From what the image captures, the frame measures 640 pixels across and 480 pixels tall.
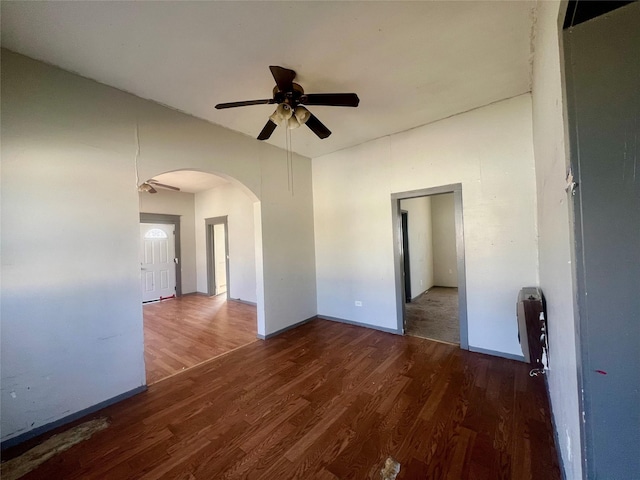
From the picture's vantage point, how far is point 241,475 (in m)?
1.43

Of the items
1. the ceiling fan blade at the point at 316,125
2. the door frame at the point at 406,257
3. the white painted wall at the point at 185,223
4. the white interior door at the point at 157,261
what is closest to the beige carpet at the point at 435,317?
the door frame at the point at 406,257

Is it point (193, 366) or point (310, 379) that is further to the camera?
point (193, 366)

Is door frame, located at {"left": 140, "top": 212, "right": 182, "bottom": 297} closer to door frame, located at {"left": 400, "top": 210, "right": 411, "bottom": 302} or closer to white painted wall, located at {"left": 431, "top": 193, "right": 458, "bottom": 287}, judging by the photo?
door frame, located at {"left": 400, "top": 210, "right": 411, "bottom": 302}

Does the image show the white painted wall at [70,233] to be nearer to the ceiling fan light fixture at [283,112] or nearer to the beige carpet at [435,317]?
the ceiling fan light fixture at [283,112]

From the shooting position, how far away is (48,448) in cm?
167

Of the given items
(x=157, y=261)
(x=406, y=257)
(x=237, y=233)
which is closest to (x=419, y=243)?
(x=406, y=257)

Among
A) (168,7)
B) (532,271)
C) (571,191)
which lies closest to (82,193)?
(168,7)

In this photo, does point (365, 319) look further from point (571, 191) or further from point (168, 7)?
point (168, 7)

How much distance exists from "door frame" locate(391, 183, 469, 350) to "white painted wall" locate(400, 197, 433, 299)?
1.69 metres

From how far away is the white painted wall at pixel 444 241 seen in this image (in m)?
6.39

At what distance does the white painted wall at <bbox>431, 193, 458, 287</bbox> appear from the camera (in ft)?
21.0

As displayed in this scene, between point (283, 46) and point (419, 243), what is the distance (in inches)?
200

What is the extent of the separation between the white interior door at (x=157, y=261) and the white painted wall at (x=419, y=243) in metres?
5.86

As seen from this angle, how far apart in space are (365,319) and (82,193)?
3.60 meters
